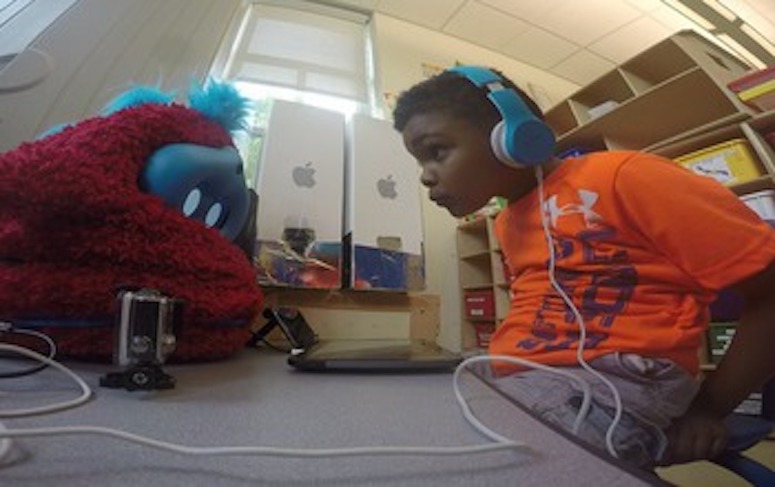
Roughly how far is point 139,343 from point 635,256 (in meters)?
0.61

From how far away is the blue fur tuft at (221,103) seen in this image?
59cm

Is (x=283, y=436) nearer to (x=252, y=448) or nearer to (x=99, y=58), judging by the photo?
(x=252, y=448)

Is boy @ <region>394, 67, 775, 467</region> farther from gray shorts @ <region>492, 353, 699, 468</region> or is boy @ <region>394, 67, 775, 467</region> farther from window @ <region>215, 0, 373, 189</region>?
window @ <region>215, 0, 373, 189</region>

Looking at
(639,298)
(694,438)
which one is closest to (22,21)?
(639,298)

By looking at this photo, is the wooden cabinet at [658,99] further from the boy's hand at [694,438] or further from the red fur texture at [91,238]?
the red fur texture at [91,238]

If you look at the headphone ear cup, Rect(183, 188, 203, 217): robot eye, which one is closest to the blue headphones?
the headphone ear cup

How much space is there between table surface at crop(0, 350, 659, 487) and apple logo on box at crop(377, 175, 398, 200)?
0.85 metres

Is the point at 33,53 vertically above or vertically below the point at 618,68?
below

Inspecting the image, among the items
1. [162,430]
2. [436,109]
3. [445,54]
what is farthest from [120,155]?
[445,54]

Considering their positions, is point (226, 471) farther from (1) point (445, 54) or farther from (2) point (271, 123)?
(1) point (445, 54)

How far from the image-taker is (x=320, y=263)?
0.97 m

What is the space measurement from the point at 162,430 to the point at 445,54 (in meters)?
2.58

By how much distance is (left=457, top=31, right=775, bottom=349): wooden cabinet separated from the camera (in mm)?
1135

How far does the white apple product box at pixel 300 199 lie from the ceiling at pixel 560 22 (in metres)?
1.35
